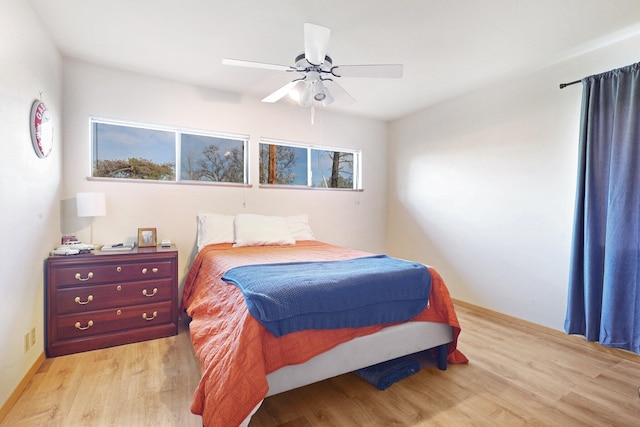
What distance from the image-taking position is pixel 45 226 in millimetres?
2336

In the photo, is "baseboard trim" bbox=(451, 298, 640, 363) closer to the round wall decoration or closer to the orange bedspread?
the orange bedspread

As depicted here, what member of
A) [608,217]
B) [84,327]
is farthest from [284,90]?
[608,217]

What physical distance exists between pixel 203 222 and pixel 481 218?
10.1 feet

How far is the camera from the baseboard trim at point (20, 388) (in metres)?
1.65

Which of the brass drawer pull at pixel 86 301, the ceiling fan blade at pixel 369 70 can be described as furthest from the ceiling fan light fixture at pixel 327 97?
the brass drawer pull at pixel 86 301

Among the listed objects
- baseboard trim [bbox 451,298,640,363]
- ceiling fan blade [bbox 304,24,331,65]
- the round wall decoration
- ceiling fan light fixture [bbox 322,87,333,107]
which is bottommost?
baseboard trim [bbox 451,298,640,363]

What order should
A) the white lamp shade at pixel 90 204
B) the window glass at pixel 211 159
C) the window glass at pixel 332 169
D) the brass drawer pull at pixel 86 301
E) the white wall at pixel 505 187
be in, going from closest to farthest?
the brass drawer pull at pixel 86 301 < the white lamp shade at pixel 90 204 < the white wall at pixel 505 187 < the window glass at pixel 211 159 < the window glass at pixel 332 169

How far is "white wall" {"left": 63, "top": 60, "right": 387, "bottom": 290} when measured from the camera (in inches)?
112

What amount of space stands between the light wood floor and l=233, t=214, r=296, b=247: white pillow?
1.14 m

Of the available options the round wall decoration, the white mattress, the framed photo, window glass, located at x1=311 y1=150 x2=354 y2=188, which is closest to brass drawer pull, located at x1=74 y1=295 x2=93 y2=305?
the framed photo

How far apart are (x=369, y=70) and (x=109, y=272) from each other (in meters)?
2.56

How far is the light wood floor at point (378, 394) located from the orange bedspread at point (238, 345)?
1.11 ft

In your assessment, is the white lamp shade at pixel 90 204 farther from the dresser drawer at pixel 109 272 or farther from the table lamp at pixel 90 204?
the dresser drawer at pixel 109 272

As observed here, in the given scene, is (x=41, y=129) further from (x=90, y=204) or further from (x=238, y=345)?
(x=238, y=345)
